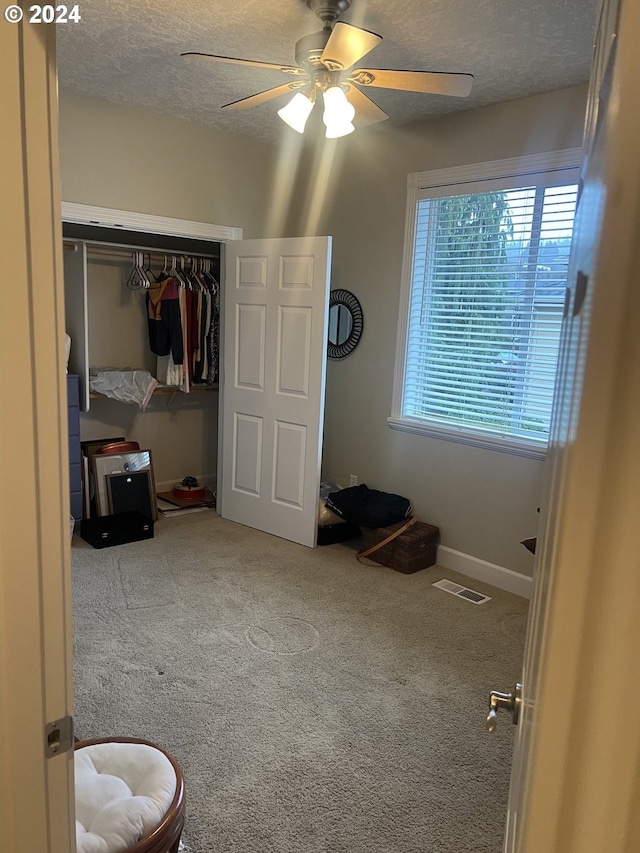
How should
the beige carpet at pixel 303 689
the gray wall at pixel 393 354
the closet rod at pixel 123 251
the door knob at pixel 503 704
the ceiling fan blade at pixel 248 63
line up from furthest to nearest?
the closet rod at pixel 123 251 → the gray wall at pixel 393 354 → the ceiling fan blade at pixel 248 63 → the beige carpet at pixel 303 689 → the door knob at pixel 503 704

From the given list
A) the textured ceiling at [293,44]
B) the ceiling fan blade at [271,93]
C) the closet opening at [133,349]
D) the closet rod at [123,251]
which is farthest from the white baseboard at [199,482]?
the ceiling fan blade at [271,93]

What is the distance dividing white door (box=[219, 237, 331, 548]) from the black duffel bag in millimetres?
169

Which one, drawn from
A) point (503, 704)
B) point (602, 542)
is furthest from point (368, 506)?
point (602, 542)

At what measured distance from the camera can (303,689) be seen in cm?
262

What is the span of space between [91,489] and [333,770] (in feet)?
9.84

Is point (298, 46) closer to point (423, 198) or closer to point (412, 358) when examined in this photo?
point (423, 198)

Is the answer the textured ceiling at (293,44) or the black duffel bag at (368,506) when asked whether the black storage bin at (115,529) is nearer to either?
the black duffel bag at (368,506)

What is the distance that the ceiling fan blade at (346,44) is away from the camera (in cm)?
212

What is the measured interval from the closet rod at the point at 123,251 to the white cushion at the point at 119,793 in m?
3.37

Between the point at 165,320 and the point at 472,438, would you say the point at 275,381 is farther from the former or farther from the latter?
the point at 472,438

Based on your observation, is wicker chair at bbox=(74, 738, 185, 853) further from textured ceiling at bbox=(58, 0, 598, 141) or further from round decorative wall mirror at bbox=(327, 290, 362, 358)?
round decorative wall mirror at bbox=(327, 290, 362, 358)

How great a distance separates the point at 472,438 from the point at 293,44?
7.38 ft

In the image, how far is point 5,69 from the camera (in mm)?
784

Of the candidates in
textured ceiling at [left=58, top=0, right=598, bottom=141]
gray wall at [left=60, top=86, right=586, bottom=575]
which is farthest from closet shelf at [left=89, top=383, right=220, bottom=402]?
textured ceiling at [left=58, top=0, right=598, bottom=141]
